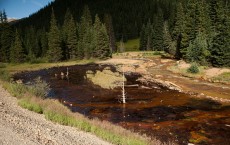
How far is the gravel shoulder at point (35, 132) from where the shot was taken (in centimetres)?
1383

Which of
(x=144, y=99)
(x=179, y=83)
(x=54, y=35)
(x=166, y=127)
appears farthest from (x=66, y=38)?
(x=166, y=127)

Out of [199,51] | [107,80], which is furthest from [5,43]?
[199,51]

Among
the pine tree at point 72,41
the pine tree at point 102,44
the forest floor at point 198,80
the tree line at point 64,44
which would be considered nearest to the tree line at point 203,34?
the forest floor at point 198,80

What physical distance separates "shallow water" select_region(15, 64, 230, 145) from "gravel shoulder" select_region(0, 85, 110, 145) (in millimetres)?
10960

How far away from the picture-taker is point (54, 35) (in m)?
94.8

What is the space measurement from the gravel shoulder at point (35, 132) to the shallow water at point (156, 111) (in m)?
11.0

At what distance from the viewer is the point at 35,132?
15398 millimetres

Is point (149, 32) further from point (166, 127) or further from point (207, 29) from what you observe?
point (166, 127)

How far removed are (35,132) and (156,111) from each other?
863 inches

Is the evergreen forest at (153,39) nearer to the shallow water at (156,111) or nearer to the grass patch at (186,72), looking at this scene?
the grass patch at (186,72)

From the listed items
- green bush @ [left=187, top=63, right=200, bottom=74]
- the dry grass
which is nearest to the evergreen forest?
green bush @ [left=187, top=63, right=200, bottom=74]

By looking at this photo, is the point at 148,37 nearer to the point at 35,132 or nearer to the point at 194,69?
the point at 194,69

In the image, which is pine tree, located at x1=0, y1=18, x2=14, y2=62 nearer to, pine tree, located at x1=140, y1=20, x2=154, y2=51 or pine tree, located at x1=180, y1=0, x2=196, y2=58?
pine tree, located at x1=180, y1=0, x2=196, y2=58

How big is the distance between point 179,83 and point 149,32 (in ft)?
273
